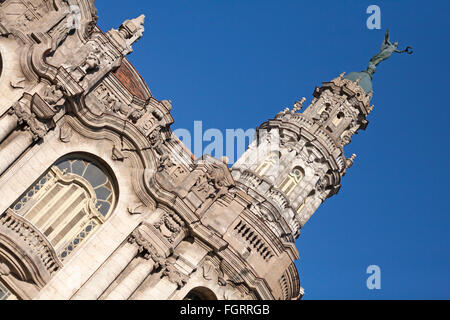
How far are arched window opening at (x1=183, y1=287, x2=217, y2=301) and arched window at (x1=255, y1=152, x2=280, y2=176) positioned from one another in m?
10.8

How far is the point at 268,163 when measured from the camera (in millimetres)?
36500

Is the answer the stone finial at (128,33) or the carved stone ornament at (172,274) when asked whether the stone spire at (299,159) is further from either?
the stone finial at (128,33)

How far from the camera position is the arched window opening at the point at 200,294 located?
2610 centimetres

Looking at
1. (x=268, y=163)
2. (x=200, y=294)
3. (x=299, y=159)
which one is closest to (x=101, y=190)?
(x=200, y=294)

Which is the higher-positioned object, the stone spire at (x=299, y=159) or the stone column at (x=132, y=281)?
the stone spire at (x=299, y=159)

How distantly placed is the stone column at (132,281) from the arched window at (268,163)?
42.7 ft

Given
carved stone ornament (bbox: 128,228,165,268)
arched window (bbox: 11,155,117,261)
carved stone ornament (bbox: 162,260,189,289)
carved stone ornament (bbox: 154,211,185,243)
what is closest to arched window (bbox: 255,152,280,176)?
A: carved stone ornament (bbox: 154,211,185,243)

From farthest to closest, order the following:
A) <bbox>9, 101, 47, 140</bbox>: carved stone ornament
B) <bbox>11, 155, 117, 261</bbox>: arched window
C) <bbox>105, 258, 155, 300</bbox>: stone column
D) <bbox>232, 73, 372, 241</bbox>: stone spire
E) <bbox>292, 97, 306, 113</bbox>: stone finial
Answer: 1. <bbox>292, 97, 306, 113</bbox>: stone finial
2. <bbox>232, 73, 372, 241</bbox>: stone spire
3. <bbox>11, 155, 117, 261</bbox>: arched window
4. <bbox>105, 258, 155, 300</bbox>: stone column
5. <bbox>9, 101, 47, 140</bbox>: carved stone ornament

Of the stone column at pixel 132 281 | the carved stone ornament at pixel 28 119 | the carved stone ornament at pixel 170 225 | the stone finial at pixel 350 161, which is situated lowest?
the stone column at pixel 132 281

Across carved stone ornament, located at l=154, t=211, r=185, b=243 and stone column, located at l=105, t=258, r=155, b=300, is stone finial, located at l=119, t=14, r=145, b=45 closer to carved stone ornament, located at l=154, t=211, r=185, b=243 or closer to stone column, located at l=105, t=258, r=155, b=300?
carved stone ornament, located at l=154, t=211, r=185, b=243

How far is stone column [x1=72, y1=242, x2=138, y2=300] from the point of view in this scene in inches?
891

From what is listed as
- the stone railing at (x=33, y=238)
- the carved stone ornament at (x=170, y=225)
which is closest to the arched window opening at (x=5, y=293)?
the stone railing at (x=33, y=238)

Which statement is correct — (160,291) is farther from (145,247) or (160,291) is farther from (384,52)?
(384,52)

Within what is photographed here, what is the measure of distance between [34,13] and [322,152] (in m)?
19.0
